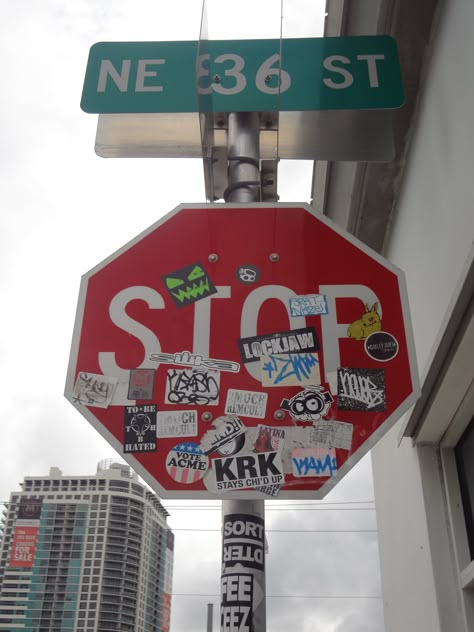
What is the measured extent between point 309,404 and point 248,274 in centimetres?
39

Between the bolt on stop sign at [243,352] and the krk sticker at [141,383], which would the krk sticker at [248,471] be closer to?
the bolt on stop sign at [243,352]

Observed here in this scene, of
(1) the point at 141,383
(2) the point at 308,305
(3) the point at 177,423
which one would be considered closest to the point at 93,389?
(1) the point at 141,383

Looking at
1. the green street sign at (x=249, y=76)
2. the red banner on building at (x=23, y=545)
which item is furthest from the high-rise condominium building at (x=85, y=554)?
the green street sign at (x=249, y=76)

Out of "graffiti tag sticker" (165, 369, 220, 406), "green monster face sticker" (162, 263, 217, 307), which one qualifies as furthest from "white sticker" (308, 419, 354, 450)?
"green monster face sticker" (162, 263, 217, 307)

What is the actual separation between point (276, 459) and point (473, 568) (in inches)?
48.8

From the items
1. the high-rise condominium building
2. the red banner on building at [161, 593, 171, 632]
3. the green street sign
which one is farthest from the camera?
the red banner on building at [161, 593, 171, 632]

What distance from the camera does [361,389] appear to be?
125 cm

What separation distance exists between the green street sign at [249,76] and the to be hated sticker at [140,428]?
3.37ft

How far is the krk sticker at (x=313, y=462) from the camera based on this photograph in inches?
44.9

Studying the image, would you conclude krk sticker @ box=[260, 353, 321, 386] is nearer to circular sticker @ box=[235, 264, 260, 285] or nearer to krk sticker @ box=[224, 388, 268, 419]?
krk sticker @ box=[224, 388, 268, 419]

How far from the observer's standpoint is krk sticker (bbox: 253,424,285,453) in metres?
1.17

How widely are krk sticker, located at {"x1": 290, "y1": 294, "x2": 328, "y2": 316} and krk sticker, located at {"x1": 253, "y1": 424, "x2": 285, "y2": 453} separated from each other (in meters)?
0.30

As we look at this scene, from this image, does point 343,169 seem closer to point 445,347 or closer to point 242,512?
point 445,347

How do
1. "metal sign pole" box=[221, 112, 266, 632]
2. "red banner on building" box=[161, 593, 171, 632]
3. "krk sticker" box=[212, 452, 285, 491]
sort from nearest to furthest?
"metal sign pole" box=[221, 112, 266, 632], "krk sticker" box=[212, 452, 285, 491], "red banner on building" box=[161, 593, 171, 632]
